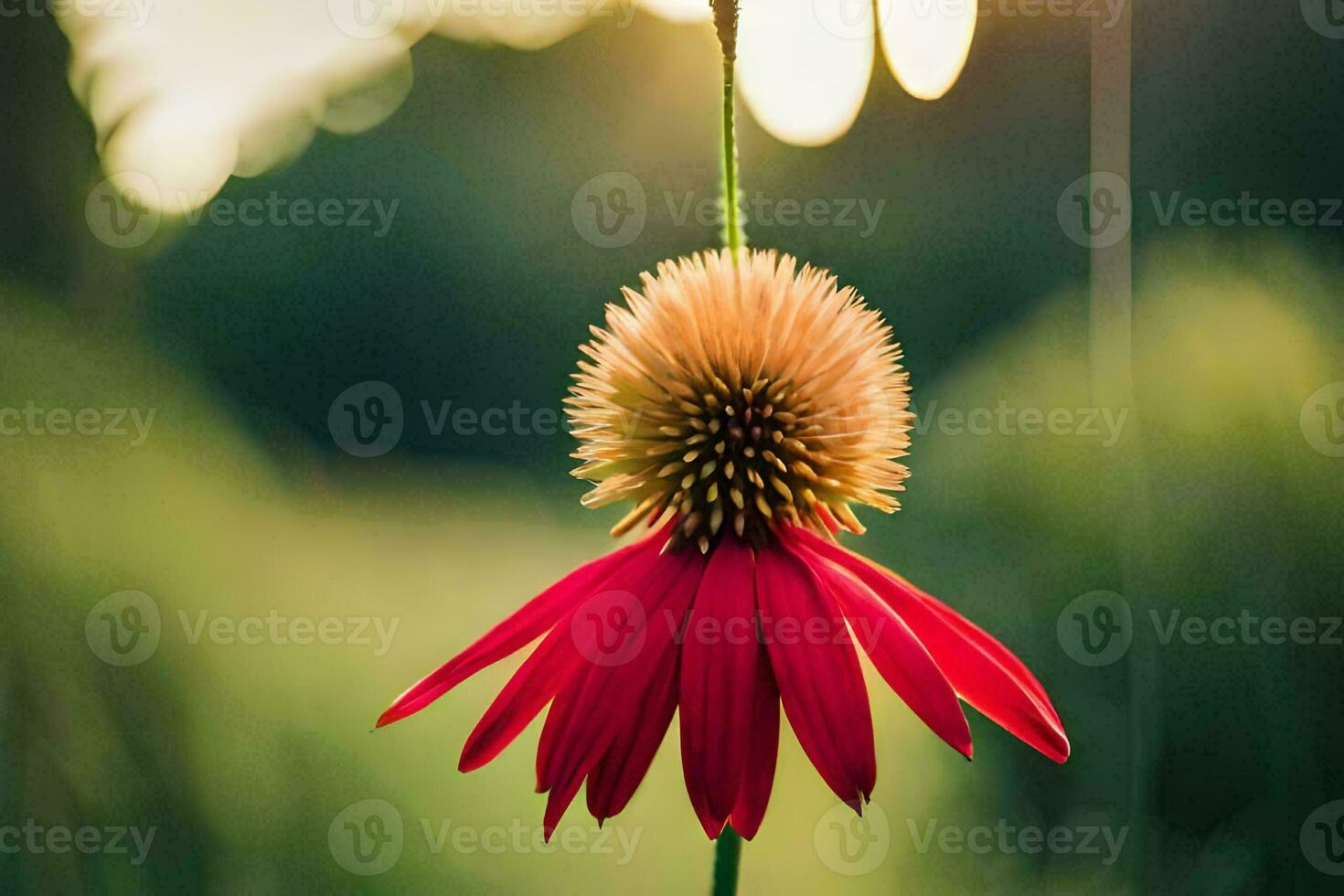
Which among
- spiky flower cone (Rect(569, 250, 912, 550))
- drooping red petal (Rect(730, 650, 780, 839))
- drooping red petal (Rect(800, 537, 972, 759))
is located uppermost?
spiky flower cone (Rect(569, 250, 912, 550))

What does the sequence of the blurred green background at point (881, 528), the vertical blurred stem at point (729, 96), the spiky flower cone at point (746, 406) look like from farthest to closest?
the blurred green background at point (881, 528) → the spiky flower cone at point (746, 406) → the vertical blurred stem at point (729, 96)

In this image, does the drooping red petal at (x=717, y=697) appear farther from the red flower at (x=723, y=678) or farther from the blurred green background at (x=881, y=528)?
the blurred green background at (x=881, y=528)

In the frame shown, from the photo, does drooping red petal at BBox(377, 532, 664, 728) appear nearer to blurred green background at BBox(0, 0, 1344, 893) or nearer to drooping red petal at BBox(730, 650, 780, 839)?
drooping red petal at BBox(730, 650, 780, 839)

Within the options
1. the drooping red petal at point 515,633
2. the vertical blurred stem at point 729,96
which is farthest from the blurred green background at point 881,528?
the vertical blurred stem at point 729,96

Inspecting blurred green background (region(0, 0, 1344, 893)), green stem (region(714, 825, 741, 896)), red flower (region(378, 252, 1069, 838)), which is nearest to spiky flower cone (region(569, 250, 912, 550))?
red flower (region(378, 252, 1069, 838))

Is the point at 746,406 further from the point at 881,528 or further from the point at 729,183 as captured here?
the point at 881,528

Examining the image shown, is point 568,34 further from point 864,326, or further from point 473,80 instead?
point 864,326

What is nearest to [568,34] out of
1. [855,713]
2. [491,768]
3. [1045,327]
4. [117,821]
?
[1045,327]
